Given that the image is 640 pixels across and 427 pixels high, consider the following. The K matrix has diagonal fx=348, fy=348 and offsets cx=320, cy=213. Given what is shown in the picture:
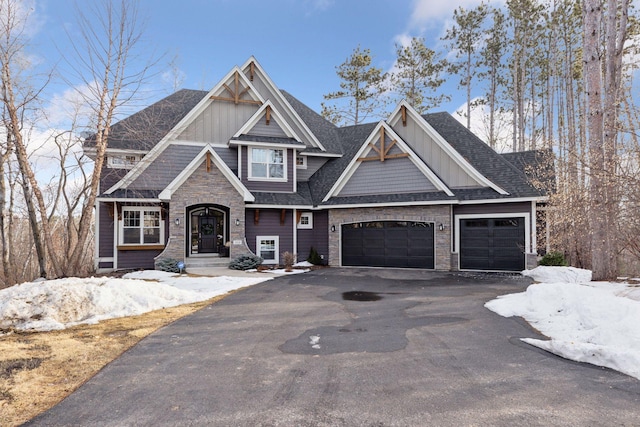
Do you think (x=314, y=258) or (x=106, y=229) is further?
(x=314, y=258)

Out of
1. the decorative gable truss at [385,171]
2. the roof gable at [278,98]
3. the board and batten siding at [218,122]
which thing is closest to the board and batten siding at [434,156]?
the decorative gable truss at [385,171]

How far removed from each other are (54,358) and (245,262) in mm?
10306

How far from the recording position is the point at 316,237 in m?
18.1

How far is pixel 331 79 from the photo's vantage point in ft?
103

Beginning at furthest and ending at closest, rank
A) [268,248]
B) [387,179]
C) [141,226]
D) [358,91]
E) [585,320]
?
[358,91]
[268,248]
[387,179]
[141,226]
[585,320]

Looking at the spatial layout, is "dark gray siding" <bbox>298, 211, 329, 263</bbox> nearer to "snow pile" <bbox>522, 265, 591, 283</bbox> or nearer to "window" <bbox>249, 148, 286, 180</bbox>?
"window" <bbox>249, 148, 286, 180</bbox>

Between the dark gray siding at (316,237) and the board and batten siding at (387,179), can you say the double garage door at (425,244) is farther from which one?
the board and batten siding at (387,179)

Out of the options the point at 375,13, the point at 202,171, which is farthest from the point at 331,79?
the point at 202,171

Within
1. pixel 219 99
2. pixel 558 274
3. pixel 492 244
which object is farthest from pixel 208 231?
pixel 558 274

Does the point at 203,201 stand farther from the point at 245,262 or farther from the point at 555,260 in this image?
the point at 555,260

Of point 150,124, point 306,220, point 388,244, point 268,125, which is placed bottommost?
point 388,244

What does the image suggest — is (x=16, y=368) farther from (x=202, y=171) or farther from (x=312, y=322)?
(x=202, y=171)

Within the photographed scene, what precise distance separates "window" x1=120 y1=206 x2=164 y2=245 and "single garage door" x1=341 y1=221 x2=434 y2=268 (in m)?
8.72

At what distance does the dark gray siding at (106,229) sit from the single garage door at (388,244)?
10.6 metres
